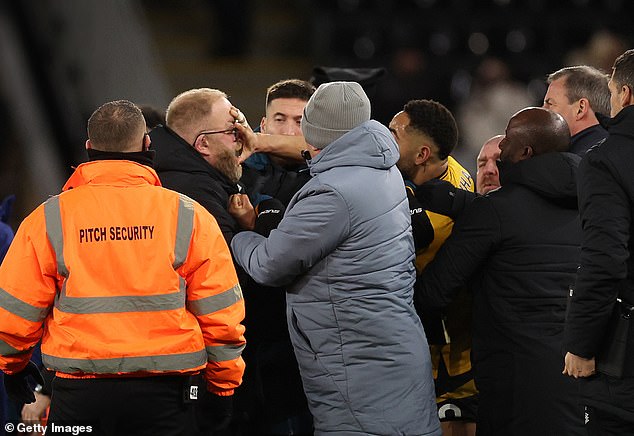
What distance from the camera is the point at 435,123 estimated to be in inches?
152

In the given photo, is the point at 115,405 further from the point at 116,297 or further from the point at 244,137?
the point at 244,137

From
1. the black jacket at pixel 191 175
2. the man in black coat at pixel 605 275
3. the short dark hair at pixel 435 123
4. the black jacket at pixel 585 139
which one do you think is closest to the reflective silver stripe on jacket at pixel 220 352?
the black jacket at pixel 191 175

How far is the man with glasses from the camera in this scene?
3.69 meters

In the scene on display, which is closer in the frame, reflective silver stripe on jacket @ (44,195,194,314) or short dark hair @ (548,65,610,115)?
reflective silver stripe on jacket @ (44,195,194,314)

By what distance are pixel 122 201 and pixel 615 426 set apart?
160 cm

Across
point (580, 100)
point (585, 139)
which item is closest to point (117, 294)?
point (585, 139)

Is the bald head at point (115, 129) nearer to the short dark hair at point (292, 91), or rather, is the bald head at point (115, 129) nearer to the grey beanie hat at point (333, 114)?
the grey beanie hat at point (333, 114)

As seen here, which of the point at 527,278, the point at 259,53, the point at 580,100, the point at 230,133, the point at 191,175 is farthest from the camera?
the point at 259,53

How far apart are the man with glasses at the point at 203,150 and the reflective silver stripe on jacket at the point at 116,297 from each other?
50 cm

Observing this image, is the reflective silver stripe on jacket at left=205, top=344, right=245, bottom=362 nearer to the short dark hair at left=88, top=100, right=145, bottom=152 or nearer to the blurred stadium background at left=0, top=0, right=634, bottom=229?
the short dark hair at left=88, top=100, right=145, bottom=152

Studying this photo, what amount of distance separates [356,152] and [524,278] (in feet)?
2.42

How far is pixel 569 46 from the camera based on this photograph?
863 centimetres

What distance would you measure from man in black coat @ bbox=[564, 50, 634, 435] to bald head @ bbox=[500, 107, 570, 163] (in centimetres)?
50

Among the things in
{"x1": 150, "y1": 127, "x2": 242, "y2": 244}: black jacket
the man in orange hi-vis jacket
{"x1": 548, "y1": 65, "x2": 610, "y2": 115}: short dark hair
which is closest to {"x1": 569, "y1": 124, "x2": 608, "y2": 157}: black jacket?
{"x1": 548, "y1": 65, "x2": 610, "y2": 115}: short dark hair
